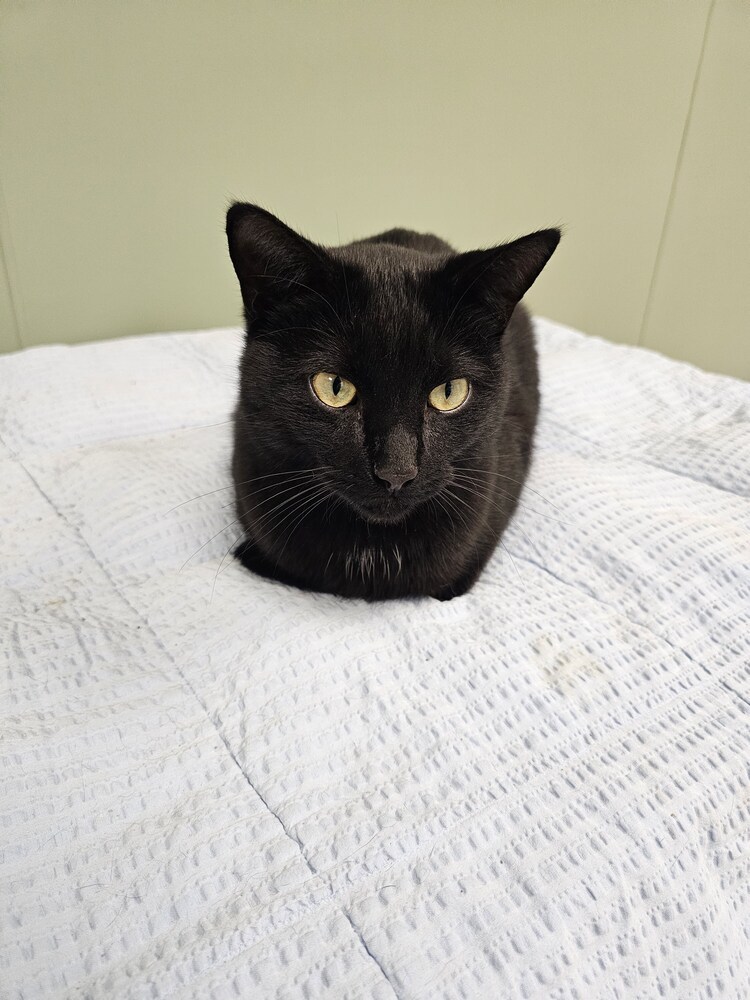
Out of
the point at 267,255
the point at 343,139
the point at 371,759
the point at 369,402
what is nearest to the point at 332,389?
the point at 369,402

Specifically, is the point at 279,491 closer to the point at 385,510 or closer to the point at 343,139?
the point at 385,510

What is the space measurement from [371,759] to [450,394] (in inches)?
14.7

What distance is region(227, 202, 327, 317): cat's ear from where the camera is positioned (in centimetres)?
67

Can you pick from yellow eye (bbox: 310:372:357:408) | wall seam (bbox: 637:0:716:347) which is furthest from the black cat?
wall seam (bbox: 637:0:716:347)

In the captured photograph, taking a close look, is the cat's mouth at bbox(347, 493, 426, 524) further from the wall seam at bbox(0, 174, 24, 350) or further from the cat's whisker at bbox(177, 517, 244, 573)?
the wall seam at bbox(0, 174, 24, 350)

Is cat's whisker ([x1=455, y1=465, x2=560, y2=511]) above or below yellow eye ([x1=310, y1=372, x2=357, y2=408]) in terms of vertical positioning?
below

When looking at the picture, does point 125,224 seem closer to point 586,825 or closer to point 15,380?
point 15,380

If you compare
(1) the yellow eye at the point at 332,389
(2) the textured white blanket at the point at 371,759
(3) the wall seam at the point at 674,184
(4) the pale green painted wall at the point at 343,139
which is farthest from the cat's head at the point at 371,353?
(3) the wall seam at the point at 674,184

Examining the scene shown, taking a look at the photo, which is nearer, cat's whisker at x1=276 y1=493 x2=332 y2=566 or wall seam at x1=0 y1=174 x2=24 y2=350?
cat's whisker at x1=276 y1=493 x2=332 y2=566

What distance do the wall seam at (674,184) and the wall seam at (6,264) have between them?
1.94m

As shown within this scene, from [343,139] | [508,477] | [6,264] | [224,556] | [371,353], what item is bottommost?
[224,556]

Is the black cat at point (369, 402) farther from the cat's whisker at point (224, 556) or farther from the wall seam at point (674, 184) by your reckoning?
the wall seam at point (674, 184)

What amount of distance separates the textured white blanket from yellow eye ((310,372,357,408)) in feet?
0.82

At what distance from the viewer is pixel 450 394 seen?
29.6 inches
